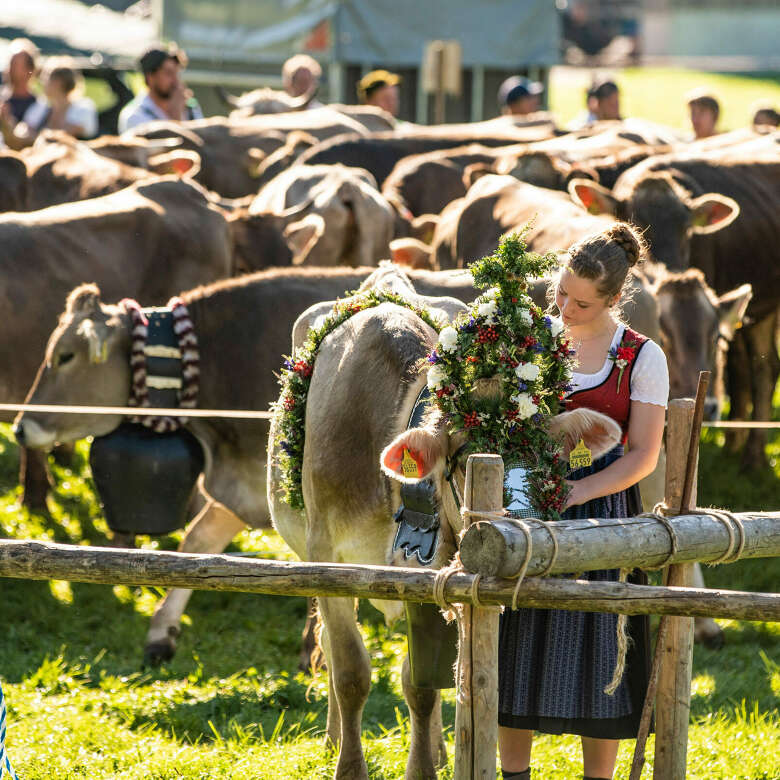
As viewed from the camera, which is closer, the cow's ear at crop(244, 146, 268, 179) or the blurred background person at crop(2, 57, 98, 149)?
the cow's ear at crop(244, 146, 268, 179)

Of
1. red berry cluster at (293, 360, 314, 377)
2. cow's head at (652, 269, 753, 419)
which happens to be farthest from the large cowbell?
cow's head at (652, 269, 753, 419)

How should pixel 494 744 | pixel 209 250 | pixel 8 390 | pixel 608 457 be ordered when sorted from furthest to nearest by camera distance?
pixel 209 250 < pixel 8 390 < pixel 608 457 < pixel 494 744

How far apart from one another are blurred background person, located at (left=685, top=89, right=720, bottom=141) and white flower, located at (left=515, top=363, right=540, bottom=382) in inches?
428

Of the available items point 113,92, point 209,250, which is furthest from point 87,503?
point 113,92

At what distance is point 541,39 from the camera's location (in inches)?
821

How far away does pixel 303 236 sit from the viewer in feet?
29.8

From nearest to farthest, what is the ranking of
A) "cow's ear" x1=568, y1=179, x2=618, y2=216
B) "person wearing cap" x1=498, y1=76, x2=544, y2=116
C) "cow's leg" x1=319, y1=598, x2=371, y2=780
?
"cow's leg" x1=319, y1=598, x2=371, y2=780, "cow's ear" x1=568, y1=179, x2=618, y2=216, "person wearing cap" x1=498, y1=76, x2=544, y2=116

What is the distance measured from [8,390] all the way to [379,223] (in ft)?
9.56

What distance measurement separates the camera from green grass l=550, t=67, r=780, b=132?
33812 mm

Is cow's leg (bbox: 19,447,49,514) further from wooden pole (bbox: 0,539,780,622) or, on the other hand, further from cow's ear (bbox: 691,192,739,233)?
wooden pole (bbox: 0,539,780,622)

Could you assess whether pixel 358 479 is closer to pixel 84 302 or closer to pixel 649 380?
pixel 649 380

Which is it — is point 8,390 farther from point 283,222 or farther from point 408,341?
point 408,341

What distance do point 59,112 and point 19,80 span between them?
0.48 metres

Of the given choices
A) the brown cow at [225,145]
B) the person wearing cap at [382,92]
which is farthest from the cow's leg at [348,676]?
the person wearing cap at [382,92]
